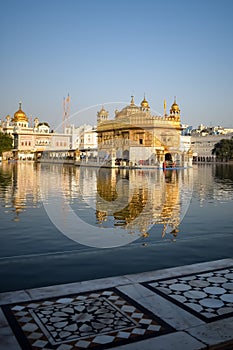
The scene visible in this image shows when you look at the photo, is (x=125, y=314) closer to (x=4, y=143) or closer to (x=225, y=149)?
(x=4, y=143)

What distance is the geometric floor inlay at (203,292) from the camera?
417 centimetres

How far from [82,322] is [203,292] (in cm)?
157

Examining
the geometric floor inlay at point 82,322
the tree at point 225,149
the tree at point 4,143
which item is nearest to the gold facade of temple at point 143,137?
the tree at point 4,143

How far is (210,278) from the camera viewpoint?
17.1ft

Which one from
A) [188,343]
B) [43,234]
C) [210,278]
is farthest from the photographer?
[43,234]

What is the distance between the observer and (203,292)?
15.5 ft

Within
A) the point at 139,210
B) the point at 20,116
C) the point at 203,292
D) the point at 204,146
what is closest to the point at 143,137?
the point at 20,116

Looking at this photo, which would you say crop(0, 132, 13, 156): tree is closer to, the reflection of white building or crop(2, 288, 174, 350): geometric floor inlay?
the reflection of white building

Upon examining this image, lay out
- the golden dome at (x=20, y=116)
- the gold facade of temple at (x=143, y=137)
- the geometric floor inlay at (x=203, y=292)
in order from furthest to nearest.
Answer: the golden dome at (x=20, y=116) → the gold facade of temple at (x=143, y=137) → the geometric floor inlay at (x=203, y=292)

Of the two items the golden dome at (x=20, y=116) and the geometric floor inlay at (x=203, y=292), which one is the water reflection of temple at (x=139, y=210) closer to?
the geometric floor inlay at (x=203, y=292)

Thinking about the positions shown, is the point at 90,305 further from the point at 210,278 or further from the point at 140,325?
the point at 210,278

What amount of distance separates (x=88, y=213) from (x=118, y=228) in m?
2.31

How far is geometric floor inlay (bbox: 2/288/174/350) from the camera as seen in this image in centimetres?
346

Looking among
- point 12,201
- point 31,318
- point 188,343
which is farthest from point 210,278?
point 12,201
